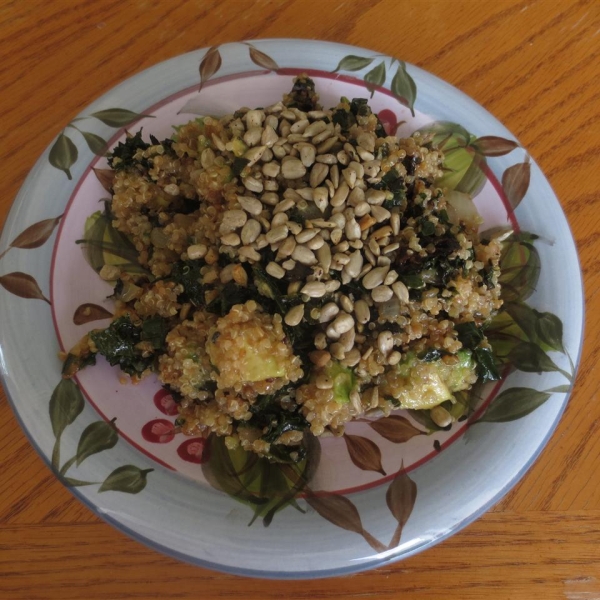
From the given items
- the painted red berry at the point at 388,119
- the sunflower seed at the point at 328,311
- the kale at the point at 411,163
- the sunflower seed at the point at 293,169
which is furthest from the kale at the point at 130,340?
the painted red berry at the point at 388,119

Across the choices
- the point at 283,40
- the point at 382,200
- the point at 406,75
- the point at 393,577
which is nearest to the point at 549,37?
the point at 406,75

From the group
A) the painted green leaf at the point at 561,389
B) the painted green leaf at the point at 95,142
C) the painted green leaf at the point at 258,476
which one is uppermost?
the painted green leaf at the point at 95,142

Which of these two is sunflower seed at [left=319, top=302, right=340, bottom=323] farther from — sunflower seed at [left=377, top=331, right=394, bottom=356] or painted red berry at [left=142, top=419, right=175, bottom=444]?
painted red berry at [left=142, top=419, right=175, bottom=444]

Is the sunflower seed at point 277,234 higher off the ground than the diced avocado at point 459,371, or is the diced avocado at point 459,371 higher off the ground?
the sunflower seed at point 277,234

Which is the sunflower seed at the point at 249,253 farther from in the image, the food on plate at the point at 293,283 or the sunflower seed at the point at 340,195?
the sunflower seed at the point at 340,195

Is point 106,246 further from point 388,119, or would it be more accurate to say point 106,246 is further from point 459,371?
point 459,371

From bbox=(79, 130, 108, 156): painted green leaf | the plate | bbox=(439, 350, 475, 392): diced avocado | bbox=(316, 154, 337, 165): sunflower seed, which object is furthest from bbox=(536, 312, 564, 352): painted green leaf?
bbox=(79, 130, 108, 156): painted green leaf

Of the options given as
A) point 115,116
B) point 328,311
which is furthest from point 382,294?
point 115,116

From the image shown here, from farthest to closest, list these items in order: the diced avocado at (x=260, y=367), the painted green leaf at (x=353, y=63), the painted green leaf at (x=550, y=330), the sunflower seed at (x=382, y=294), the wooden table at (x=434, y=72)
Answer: the wooden table at (x=434, y=72)
the painted green leaf at (x=353, y=63)
the painted green leaf at (x=550, y=330)
the sunflower seed at (x=382, y=294)
the diced avocado at (x=260, y=367)
